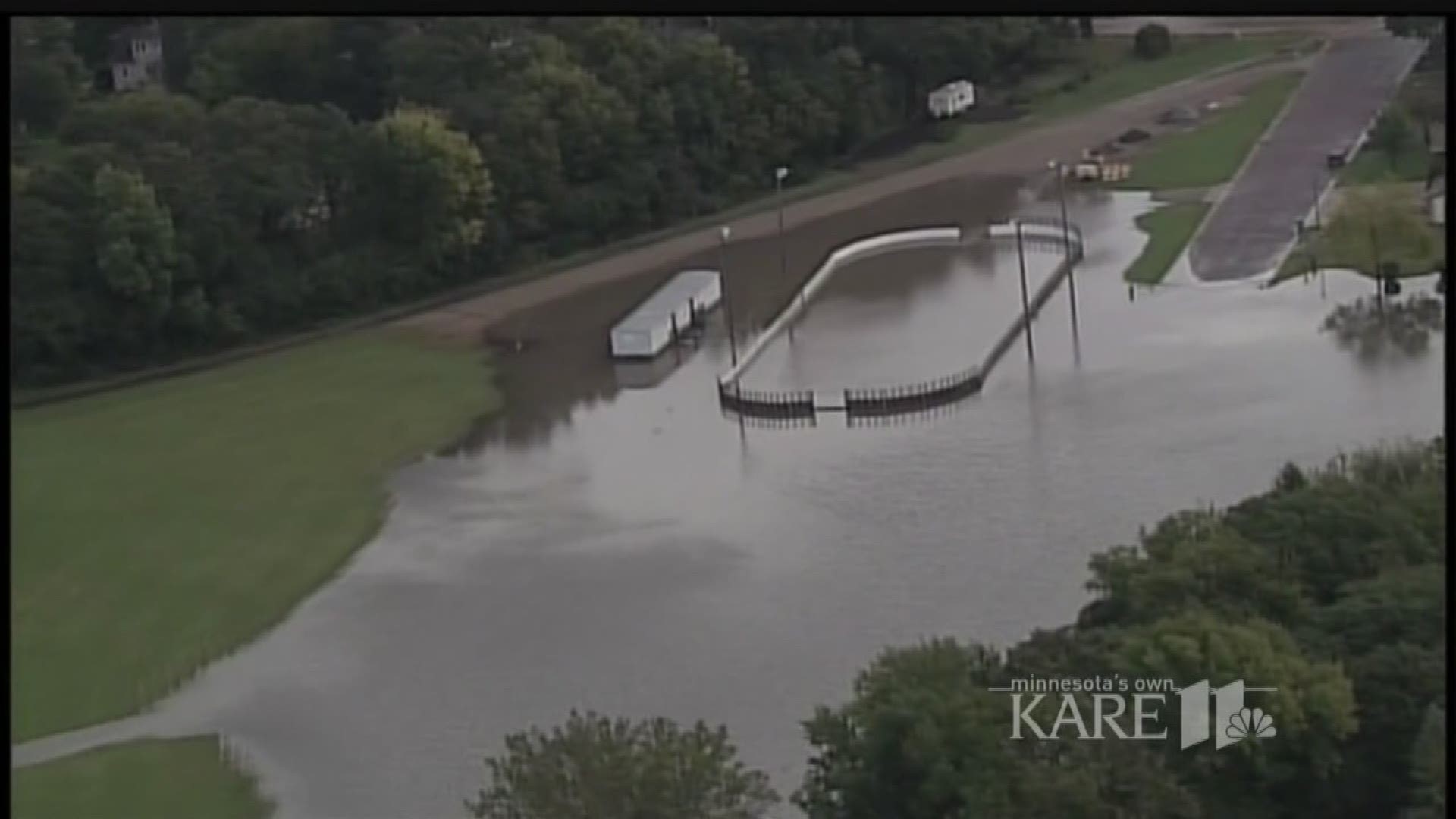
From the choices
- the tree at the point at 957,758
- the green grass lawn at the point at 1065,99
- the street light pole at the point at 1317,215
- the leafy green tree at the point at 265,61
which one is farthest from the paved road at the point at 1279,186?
the leafy green tree at the point at 265,61

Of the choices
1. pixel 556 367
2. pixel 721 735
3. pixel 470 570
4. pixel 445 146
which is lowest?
pixel 721 735

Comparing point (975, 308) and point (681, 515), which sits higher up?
point (975, 308)

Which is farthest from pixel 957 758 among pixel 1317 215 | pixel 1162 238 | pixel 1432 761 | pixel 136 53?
pixel 136 53

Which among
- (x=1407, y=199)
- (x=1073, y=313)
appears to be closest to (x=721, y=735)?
(x=1073, y=313)

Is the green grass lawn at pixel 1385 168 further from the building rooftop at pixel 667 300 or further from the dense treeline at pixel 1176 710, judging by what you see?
the building rooftop at pixel 667 300

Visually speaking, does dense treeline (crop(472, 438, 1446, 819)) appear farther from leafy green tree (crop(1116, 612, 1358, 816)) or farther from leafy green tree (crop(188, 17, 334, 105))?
leafy green tree (crop(188, 17, 334, 105))

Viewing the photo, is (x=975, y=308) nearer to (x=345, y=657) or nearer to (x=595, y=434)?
(x=595, y=434)

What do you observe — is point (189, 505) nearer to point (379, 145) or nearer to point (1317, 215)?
point (379, 145)

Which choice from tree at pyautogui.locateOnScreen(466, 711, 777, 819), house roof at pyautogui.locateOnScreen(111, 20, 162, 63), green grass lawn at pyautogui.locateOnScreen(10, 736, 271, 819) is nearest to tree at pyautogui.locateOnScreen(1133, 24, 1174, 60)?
tree at pyautogui.locateOnScreen(466, 711, 777, 819)
